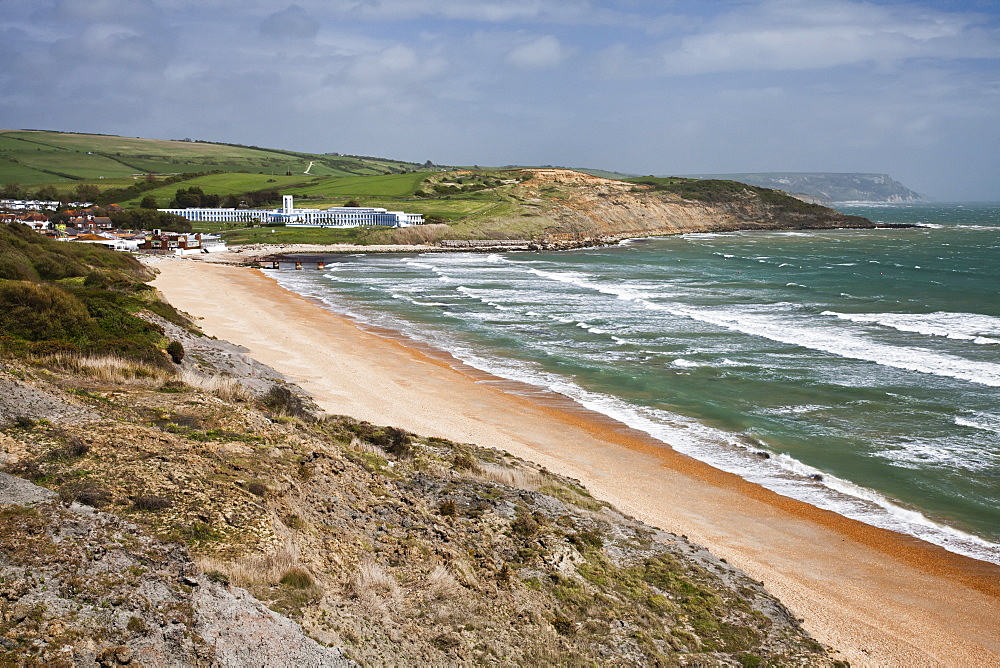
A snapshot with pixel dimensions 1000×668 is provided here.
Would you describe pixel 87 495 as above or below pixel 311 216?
below

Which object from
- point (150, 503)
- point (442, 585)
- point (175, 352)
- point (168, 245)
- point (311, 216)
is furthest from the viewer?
point (311, 216)

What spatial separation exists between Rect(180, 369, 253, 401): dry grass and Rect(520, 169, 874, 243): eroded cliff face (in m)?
100

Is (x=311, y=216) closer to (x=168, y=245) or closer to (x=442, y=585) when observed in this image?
(x=168, y=245)

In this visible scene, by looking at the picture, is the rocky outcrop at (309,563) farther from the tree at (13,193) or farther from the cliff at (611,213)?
the tree at (13,193)

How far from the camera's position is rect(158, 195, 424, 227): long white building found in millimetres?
116062

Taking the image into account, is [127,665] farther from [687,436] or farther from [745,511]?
[687,436]

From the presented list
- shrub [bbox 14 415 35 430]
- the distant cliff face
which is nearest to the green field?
the distant cliff face

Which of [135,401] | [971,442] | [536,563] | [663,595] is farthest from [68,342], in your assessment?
[971,442]

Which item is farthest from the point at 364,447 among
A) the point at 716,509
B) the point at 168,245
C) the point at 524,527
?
the point at 168,245

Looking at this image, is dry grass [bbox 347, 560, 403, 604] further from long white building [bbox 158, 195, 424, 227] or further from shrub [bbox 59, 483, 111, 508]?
long white building [bbox 158, 195, 424, 227]

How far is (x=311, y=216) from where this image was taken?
119812 millimetres

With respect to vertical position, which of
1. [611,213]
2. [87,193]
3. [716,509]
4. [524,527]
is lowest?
[716,509]

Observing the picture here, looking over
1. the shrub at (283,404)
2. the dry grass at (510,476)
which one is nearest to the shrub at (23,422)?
the shrub at (283,404)

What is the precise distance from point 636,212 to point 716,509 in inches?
5003
